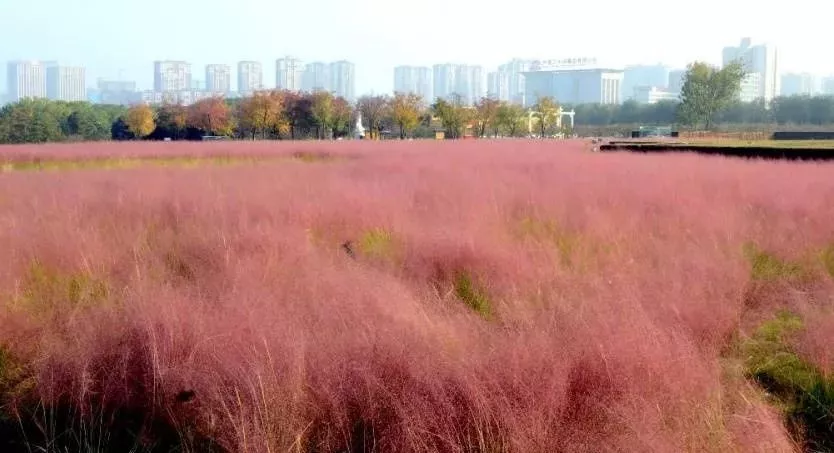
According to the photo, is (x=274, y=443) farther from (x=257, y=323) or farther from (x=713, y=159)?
(x=713, y=159)

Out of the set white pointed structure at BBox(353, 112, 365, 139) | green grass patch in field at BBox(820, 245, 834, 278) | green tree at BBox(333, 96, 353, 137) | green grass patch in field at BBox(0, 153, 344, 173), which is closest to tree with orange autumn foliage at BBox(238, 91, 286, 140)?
green tree at BBox(333, 96, 353, 137)

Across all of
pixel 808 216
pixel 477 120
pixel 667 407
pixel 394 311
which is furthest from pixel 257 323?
pixel 477 120

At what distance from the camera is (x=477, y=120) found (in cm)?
6212

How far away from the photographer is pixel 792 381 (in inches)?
166

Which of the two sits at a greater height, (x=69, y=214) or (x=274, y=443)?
(x=69, y=214)

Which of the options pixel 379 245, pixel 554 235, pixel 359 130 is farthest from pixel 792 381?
pixel 359 130

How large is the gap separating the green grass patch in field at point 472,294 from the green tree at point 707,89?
66.9m

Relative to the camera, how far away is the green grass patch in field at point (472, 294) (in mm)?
5168

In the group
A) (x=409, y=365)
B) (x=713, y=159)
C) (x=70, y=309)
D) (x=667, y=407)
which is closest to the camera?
(x=667, y=407)

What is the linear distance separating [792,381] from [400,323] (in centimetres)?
223

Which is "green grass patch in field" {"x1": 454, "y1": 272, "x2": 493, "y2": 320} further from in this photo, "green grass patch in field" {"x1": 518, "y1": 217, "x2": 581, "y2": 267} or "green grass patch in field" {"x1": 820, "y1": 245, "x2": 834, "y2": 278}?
"green grass patch in field" {"x1": 820, "y1": 245, "x2": 834, "y2": 278}

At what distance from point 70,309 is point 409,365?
2.86 metres

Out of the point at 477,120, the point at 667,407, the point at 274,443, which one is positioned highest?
the point at 477,120

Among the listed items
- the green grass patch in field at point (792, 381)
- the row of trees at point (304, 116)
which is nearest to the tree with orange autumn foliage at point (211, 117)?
the row of trees at point (304, 116)
